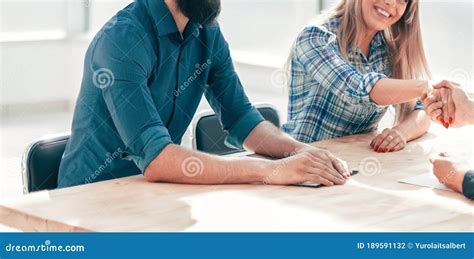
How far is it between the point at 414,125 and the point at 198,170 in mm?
1107

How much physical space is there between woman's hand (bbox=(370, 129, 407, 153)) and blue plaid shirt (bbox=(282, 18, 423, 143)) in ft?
0.43

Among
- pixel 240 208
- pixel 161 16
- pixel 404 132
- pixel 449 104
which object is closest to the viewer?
pixel 240 208

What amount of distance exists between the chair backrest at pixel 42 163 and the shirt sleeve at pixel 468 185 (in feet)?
4.05

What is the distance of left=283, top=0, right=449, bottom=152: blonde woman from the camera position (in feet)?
9.66

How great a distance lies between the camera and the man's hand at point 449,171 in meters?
2.27

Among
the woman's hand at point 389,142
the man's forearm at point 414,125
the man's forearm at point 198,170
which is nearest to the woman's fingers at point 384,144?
the woman's hand at point 389,142

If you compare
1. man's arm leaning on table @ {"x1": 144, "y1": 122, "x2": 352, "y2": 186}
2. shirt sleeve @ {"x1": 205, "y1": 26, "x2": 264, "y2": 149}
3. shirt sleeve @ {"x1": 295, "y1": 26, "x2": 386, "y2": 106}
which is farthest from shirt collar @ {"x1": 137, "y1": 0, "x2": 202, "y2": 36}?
shirt sleeve @ {"x1": 295, "y1": 26, "x2": 386, "y2": 106}

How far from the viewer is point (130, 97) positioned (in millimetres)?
2361

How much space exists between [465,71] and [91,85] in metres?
2.18

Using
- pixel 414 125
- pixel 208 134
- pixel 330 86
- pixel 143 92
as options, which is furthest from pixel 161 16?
pixel 414 125

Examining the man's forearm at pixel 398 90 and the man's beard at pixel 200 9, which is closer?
the man's beard at pixel 200 9

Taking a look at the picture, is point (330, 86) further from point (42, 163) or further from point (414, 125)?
point (42, 163)

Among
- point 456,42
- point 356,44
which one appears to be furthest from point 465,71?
point 356,44

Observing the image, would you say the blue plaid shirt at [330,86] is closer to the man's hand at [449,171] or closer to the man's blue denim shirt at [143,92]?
the man's blue denim shirt at [143,92]
